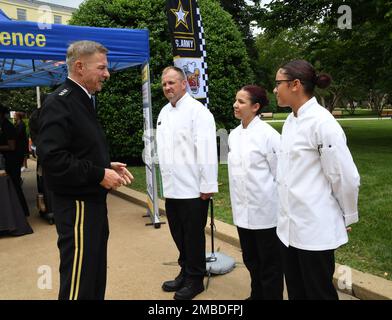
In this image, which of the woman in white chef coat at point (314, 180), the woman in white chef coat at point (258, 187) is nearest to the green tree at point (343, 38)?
the woman in white chef coat at point (258, 187)

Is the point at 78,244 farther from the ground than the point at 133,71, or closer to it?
closer to it

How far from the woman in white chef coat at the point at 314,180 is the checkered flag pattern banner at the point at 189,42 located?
9.26ft

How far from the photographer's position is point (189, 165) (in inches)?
143

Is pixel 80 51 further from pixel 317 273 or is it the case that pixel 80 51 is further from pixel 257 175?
pixel 317 273

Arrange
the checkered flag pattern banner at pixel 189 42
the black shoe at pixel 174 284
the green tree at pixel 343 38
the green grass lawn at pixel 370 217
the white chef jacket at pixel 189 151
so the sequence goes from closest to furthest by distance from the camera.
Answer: the white chef jacket at pixel 189 151
the black shoe at pixel 174 284
the green grass lawn at pixel 370 217
the checkered flag pattern banner at pixel 189 42
the green tree at pixel 343 38

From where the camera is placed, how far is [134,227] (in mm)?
6172

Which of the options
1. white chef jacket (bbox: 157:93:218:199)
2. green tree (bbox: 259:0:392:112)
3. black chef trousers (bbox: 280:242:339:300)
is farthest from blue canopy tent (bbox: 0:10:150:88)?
green tree (bbox: 259:0:392:112)

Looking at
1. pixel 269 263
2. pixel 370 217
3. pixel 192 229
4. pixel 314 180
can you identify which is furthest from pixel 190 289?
pixel 370 217

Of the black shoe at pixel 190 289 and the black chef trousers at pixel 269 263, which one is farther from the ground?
the black chef trousers at pixel 269 263

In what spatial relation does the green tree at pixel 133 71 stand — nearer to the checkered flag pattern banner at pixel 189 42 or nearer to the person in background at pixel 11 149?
the person in background at pixel 11 149

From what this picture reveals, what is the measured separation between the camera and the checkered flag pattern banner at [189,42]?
16.8 feet

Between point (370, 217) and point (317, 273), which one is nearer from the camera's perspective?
point (317, 273)

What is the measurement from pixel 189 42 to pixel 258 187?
281cm
